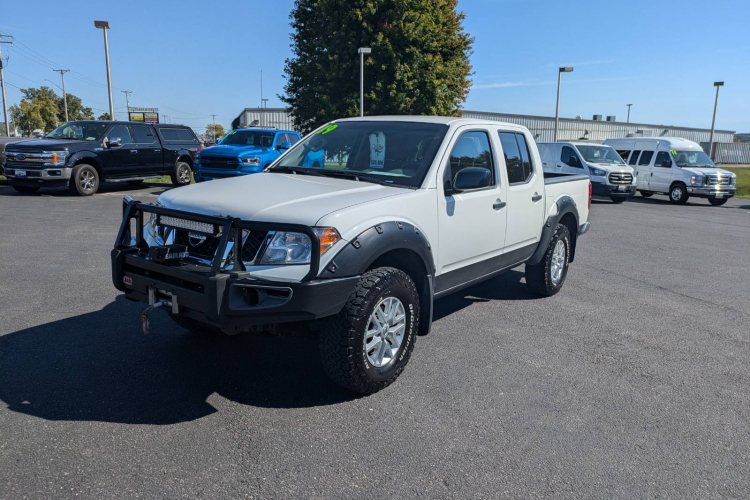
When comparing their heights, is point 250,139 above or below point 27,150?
above

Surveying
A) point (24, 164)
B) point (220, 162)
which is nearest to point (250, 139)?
point (220, 162)

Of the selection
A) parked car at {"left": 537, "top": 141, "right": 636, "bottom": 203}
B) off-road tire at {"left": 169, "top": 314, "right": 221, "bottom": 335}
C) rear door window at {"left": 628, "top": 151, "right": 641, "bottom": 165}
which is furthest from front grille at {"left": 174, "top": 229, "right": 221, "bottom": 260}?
rear door window at {"left": 628, "top": 151, "right": 641, "bottom": 165}

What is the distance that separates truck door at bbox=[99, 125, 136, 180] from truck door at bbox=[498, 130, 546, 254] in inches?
489

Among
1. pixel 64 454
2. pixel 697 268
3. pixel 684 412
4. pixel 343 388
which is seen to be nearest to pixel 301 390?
pixel 343 388

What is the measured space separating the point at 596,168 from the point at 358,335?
17.2m

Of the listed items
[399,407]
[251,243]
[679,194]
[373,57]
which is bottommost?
[399,407]

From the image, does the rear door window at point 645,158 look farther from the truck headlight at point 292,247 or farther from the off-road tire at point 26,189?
the truck headlight at point 292,247

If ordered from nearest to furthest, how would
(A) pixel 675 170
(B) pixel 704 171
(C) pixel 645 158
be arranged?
(B) pixel 704 171, (A) pixel 675 170, (C) pixel 645 158

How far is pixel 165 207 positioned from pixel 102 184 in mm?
16368

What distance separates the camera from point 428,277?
427 cm

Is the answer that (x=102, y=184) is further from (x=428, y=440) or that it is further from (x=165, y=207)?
(x=428, y=440)

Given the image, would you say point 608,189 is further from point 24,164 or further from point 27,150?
point 24,164

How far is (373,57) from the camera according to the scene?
2991cm

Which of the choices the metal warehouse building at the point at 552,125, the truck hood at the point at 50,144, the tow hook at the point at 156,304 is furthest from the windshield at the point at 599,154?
the metal warehouse building at the point at 552,125
